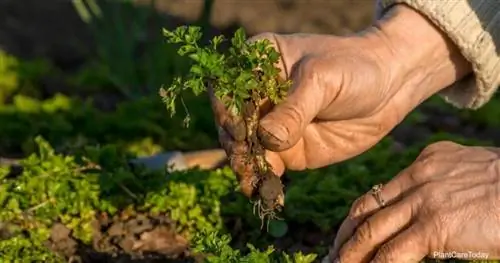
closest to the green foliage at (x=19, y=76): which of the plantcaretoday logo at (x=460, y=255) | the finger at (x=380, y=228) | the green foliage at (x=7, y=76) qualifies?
the green foliage at (x=7, y=76)

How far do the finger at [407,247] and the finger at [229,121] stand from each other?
1.38 feet

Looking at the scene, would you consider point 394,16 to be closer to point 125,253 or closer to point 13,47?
point 125,253

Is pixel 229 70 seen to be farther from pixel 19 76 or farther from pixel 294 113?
pixel 19 76

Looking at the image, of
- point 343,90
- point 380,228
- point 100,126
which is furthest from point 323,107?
point 100,126

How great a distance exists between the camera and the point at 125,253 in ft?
10.2

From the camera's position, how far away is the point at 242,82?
2.43 metres

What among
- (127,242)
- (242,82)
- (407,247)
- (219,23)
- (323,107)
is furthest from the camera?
(219,23)

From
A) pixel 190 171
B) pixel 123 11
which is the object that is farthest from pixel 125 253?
pixel 123 11

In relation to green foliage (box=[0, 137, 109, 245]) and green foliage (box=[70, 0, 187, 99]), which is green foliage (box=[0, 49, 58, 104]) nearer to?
green foliage (box=[70, 0, 187, 99])

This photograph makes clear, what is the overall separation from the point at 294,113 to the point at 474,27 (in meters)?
0.89

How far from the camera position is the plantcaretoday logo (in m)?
2.60

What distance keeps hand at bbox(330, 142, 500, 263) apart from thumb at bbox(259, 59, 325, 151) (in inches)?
10.1

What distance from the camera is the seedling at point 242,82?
2414 mm

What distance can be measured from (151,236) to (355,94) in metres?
0.73
